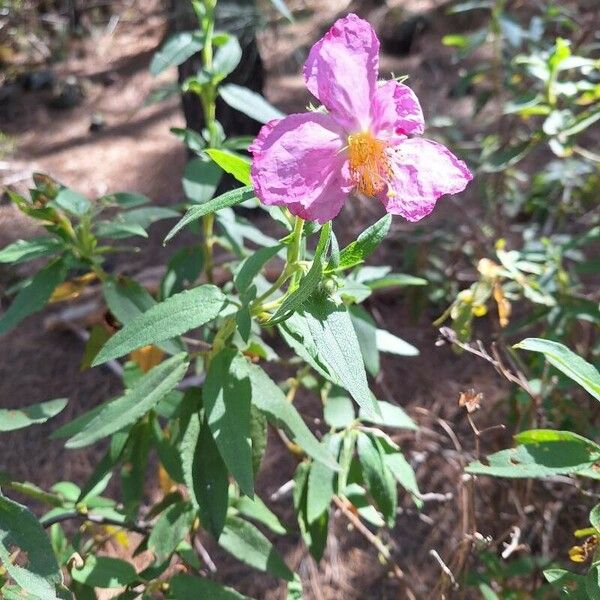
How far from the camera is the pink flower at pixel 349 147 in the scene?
0.88 metres

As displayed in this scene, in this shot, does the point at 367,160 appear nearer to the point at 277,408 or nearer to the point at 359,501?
the point at 277,408

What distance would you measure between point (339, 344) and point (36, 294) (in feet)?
2.46

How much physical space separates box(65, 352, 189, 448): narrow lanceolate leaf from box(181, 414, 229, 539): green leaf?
0.12 metres

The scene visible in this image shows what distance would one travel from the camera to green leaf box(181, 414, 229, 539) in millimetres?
1245

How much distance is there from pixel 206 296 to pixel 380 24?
180 inches

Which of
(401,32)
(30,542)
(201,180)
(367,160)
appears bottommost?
(401,32)

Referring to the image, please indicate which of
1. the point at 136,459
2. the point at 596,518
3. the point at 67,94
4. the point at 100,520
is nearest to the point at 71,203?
the point at 136,459

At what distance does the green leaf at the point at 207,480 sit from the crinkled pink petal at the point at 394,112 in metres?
0.68

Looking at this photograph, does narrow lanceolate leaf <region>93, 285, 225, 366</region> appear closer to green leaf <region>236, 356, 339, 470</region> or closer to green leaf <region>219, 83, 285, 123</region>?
green leaf <region>236, 356, 339, 470</region>

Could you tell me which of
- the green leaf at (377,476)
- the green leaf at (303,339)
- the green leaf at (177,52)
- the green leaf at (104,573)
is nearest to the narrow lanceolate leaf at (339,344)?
the green leaf at (303,339)

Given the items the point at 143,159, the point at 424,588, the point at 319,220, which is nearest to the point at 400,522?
the point at 424,588

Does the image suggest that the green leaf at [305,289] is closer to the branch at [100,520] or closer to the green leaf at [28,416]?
the green leaf at [28,416]

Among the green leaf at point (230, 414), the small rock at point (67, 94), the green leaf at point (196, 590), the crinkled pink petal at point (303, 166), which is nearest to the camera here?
the crinkled pink petal at point (303, 166)

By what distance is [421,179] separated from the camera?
938 millimetres
